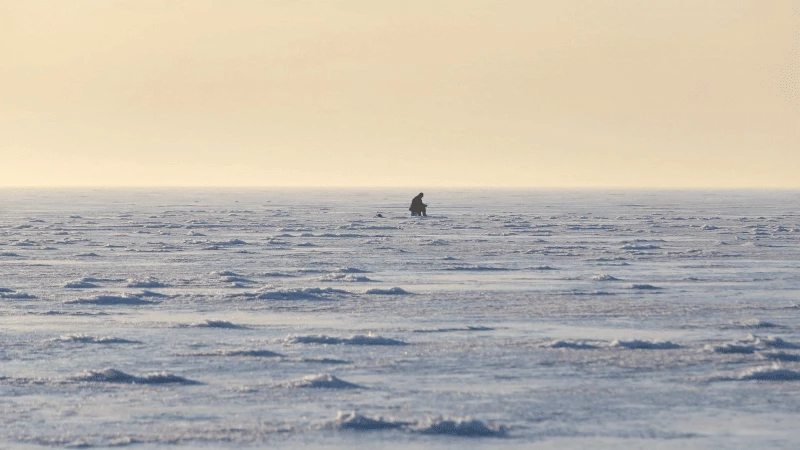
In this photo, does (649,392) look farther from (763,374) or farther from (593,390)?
(763,374)

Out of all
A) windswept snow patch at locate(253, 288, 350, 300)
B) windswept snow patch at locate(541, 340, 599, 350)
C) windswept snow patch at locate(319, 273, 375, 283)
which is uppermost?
windswept snow patch at locate(541, 340, 599, 350)

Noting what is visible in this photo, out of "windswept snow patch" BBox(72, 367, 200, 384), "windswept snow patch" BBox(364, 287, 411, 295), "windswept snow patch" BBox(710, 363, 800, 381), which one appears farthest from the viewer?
"windswept snow patch" BBox(364, 287, 411, 295)

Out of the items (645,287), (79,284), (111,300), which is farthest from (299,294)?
(645,287)

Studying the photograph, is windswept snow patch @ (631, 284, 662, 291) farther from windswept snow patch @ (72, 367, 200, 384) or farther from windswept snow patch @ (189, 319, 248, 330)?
windswept snow patch @ (72, 367, 200, 384)

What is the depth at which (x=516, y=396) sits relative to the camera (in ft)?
35.6

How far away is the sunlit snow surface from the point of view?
958 centimetres

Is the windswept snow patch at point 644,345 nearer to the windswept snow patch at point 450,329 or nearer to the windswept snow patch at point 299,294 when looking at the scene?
the windswept snow patch at point 450,329

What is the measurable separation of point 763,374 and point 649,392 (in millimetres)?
1476

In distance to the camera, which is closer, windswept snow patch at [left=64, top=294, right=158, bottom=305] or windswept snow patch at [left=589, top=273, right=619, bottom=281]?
windswept snow patch at [left=64, top=294, right=158, bottom=305]

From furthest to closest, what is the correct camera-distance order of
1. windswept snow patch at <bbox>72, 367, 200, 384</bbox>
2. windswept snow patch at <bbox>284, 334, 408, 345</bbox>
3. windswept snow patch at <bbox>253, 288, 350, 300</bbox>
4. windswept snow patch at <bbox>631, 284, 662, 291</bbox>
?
windswept snow patch at <bbox>631, 284, 662, 291</bbox> → windswept snow patch at <bbox>253, 288, 350, 300</bbox> → windswept snow patch at <bbox>284, 334, 408, 345</bbox> → windswept snow patch at <bbox>72, 367, 200, 384</bbox>

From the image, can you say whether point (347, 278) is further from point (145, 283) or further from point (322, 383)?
point (322, 383)

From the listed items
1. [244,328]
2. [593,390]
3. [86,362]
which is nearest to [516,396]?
[593,390]

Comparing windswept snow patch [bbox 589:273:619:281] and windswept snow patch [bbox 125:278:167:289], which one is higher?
windswept snow patch [bbox 589:273:619:281]

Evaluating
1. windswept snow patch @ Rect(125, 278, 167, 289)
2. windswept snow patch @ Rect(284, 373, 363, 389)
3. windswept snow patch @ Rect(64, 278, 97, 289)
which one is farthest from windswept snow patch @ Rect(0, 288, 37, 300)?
windswept snow patch @ Rect(284, 373, 363, 389)
